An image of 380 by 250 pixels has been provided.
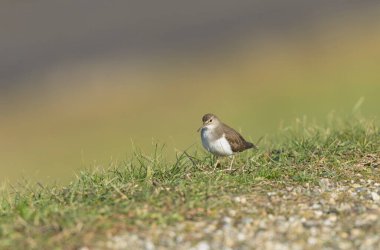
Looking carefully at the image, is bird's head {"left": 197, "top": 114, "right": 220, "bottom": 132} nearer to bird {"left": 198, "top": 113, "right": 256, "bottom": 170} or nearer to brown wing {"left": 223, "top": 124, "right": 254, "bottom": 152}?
bird {"left": 198, "top": 113, "right": 256, "bottom": 170}

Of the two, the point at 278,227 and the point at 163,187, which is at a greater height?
the point at 163,187

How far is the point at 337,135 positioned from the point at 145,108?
875 cm

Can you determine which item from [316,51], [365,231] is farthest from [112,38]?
[365,231]

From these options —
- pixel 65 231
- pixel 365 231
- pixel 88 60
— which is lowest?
pixel 365 231

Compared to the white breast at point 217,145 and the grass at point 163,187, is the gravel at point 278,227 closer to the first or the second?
the grass at point 163,187

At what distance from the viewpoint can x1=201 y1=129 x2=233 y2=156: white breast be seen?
991 centimetres

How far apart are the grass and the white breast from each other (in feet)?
0.44

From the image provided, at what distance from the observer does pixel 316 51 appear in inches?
816

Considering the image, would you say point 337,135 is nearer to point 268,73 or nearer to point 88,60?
point 268,73

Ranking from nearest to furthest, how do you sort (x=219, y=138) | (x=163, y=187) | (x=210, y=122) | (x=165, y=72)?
1. (x=163, y=187)
2. (x=219, y=138)
3. (x=210, y=122)
4. (x=165, y=72)

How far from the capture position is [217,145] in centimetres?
994

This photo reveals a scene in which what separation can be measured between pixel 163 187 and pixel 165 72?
510 inches

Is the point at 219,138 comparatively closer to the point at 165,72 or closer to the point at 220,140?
the point at 220,140

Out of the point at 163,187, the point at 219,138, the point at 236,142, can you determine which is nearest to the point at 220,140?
the point at 219,138
